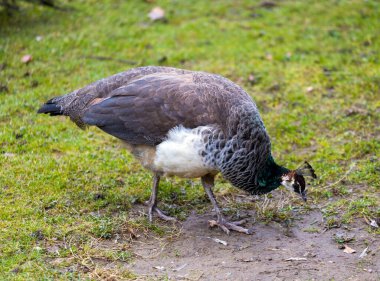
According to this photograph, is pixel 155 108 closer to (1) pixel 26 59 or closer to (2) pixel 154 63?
(2) pixel 154 63

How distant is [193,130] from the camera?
4.71m

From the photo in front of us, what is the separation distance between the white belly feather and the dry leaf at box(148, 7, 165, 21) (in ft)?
13.7

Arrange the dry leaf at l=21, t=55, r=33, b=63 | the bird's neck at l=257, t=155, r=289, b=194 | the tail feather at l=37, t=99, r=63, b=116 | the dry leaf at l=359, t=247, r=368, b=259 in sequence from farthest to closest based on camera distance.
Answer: the dry leaf at l=21, t=55, r=33, b=63
the tail feather at l=37, t=99, r=63, b=116
the bird's neck at l=257, t=155, r=289, b=194
the dry leaf at l=359, t=247, r=368, b=259

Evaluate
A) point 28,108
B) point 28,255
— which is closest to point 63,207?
point 28,255

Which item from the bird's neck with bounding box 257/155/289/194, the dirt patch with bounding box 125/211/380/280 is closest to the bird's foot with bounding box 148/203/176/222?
the dirt patch with bounding box 125/211/380/280

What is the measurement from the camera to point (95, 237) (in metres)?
4.69

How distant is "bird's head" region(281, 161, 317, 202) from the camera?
4.94 metres

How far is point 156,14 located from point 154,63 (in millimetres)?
1365

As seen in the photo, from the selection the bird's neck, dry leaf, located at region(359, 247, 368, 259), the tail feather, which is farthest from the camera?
the tail feather

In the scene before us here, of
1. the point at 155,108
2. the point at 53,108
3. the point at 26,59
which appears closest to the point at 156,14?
the point at 26,59

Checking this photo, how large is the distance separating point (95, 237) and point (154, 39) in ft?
13.2

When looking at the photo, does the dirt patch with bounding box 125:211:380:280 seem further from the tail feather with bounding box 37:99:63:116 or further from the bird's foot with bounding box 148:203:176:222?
the tail feather with bounding box 37:99:63:116

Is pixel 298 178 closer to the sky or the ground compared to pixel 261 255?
closer to the sky

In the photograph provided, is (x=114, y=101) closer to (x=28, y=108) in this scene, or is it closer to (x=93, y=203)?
(x=93, y=203)
